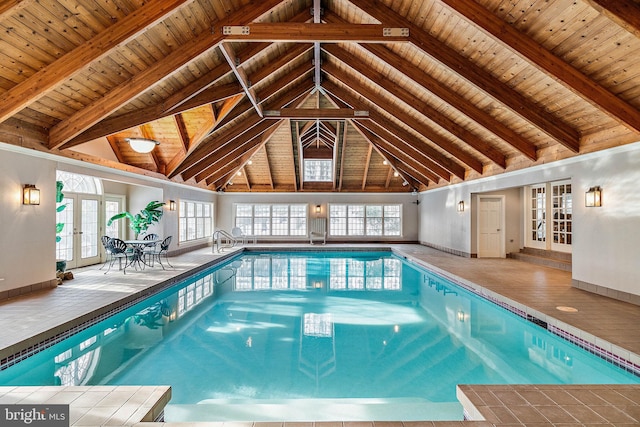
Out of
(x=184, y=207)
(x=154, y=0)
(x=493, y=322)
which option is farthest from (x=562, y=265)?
(x=184, y=207)

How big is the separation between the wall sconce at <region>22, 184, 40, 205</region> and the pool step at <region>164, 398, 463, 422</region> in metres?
4.59

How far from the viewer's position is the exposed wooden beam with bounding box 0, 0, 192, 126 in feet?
13.0

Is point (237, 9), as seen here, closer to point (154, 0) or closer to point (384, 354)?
point (154, 0)

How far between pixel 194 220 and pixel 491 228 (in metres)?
9.89

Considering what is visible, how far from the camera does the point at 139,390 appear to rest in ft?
8.57

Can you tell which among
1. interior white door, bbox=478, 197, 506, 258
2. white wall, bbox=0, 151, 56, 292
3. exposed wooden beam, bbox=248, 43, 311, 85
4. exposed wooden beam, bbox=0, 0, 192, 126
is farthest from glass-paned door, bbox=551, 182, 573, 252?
white wall, bbox=0, 151, 56, 292

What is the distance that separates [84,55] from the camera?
13.7ft

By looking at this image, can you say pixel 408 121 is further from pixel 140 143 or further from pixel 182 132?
pixel 140 143

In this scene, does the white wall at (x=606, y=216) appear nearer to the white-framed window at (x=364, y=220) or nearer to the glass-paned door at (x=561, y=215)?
the glass-paned door at (x=561, y=215)

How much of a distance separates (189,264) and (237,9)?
238 inches

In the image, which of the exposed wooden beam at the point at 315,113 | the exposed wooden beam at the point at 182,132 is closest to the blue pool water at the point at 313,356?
the exposed wooden beam at the point at 182,132

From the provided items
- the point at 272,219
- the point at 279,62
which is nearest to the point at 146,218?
the point at 279,62

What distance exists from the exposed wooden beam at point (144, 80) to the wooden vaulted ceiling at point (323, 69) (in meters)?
0.02

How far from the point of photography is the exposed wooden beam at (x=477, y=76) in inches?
196
